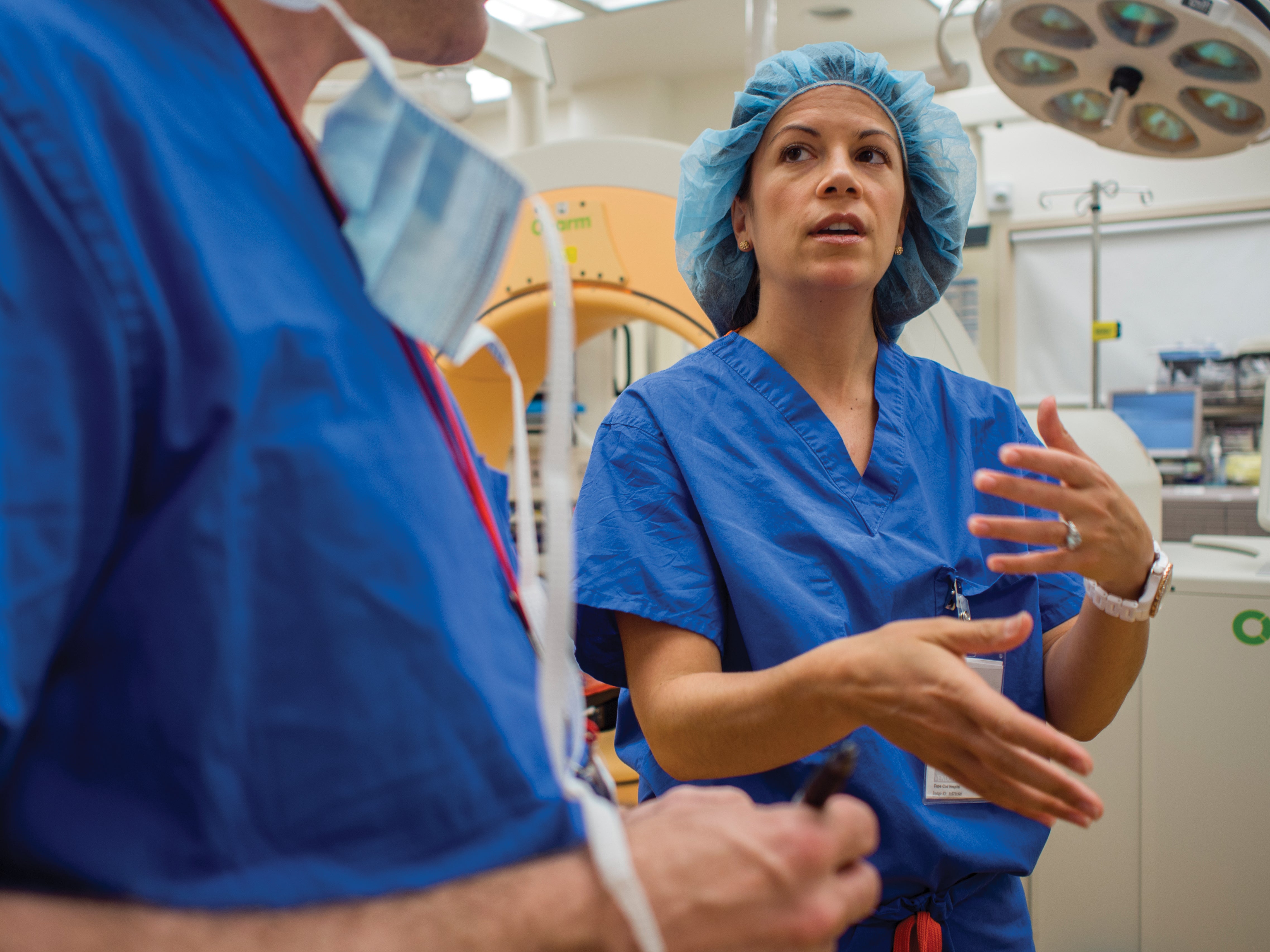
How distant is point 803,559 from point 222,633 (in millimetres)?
661

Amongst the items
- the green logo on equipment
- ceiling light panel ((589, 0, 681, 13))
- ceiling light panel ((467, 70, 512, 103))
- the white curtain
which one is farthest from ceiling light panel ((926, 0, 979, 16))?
the green logo on equipment

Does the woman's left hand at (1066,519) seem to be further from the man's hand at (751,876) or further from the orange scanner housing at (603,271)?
the orange scanner housing at (603,271)

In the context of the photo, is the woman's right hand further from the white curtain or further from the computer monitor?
the white curtain

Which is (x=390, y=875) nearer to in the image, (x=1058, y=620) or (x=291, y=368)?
Answer: (x=291, y=368)

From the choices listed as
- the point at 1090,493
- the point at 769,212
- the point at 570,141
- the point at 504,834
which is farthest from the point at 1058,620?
the point at 570,141

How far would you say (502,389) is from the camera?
260cm

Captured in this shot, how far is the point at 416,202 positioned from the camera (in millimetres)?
474

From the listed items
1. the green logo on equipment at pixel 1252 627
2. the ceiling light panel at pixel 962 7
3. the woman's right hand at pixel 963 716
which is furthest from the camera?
the ceiling light panel at pixel 962 7

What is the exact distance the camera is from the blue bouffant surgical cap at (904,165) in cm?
116

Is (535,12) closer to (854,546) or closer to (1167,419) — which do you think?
(1167,419)

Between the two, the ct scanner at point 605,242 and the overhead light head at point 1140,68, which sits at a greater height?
the overhead light head at point 1140,68

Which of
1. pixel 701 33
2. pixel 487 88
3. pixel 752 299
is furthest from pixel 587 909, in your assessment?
pixel 487 88

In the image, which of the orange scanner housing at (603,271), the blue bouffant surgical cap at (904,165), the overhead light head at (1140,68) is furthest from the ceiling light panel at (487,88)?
the blue bouffant surgical cap at (904,165)

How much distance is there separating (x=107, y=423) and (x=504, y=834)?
250 millimetres
